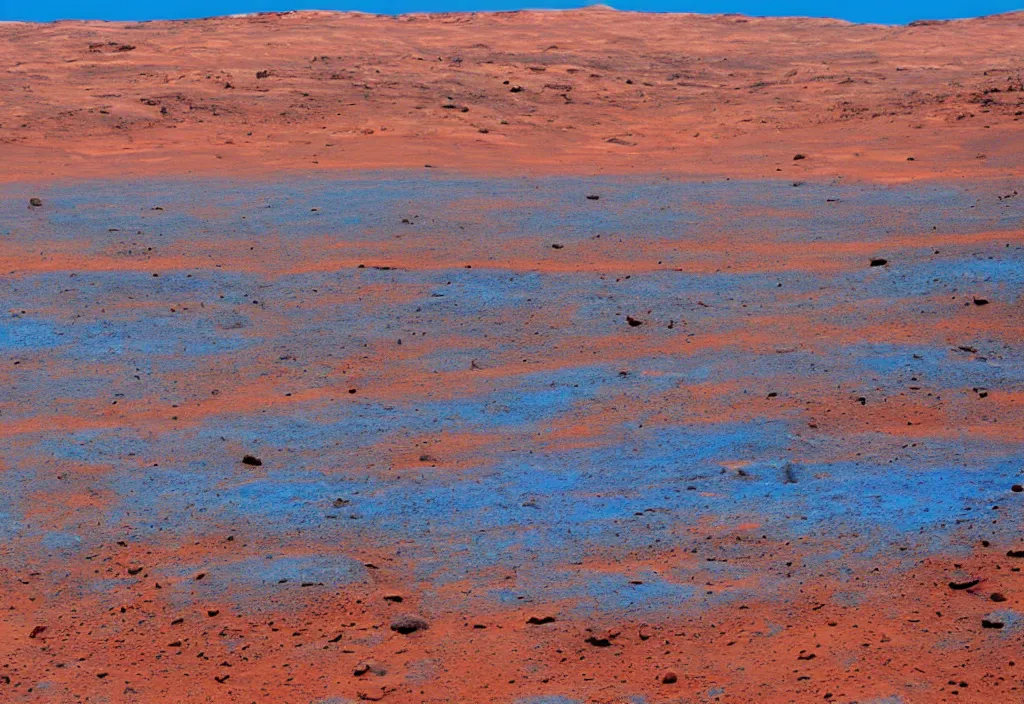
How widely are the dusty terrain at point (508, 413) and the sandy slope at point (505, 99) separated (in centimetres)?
12

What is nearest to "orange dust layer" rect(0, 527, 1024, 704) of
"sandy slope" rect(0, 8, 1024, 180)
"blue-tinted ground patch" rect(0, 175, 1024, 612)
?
"blue-tinted ground patch" rect(0, 175, 1024, 612)

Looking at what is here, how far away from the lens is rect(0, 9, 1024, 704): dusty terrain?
4434mm

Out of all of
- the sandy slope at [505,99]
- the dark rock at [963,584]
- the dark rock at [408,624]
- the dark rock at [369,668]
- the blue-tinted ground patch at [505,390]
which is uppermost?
the sandy slope at [505,99]

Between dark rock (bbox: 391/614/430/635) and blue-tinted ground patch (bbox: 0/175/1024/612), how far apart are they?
0.98ft

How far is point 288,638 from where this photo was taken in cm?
451

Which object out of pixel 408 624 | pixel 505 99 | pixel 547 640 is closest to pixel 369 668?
pixel 408 624

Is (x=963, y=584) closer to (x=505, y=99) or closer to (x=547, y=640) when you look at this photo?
(x=547, y=640)

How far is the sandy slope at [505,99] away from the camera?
11117 millimetres

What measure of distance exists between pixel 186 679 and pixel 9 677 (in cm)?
58

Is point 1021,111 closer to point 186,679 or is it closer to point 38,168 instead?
point 38,168

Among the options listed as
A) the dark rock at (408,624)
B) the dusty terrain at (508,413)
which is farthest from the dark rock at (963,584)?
the dark rock at (408,624)

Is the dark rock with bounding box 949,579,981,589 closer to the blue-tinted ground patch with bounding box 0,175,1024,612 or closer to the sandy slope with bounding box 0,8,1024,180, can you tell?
the blue-tinted ground patch with bounding box 0,175,1024,612

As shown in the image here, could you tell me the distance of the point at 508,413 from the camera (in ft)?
20.4

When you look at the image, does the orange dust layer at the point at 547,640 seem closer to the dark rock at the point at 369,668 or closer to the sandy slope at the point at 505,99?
the dark rock at the point at 369,668
